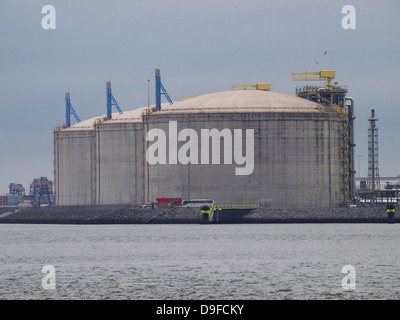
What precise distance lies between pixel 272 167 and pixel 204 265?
6499 centimetres

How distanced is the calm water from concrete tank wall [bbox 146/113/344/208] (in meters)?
26.8

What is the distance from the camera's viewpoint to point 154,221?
13275 centimetres

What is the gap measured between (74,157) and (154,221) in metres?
28.8

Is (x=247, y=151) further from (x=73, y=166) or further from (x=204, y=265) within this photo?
(x=204, y=265)

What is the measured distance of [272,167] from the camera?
131250 mm

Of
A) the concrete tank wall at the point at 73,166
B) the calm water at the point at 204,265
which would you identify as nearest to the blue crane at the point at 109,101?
the concrete tank wall at the point at 73,166

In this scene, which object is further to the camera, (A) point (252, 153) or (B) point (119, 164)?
(B) point (119, 164)

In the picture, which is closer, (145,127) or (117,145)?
(145,127)

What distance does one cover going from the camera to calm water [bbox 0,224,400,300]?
2073 inches

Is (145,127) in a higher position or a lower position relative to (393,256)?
higher

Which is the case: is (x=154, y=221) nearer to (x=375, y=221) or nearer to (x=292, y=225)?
(x=292, y=225)

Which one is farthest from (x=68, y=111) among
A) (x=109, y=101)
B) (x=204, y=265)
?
(x=204, y=265)
